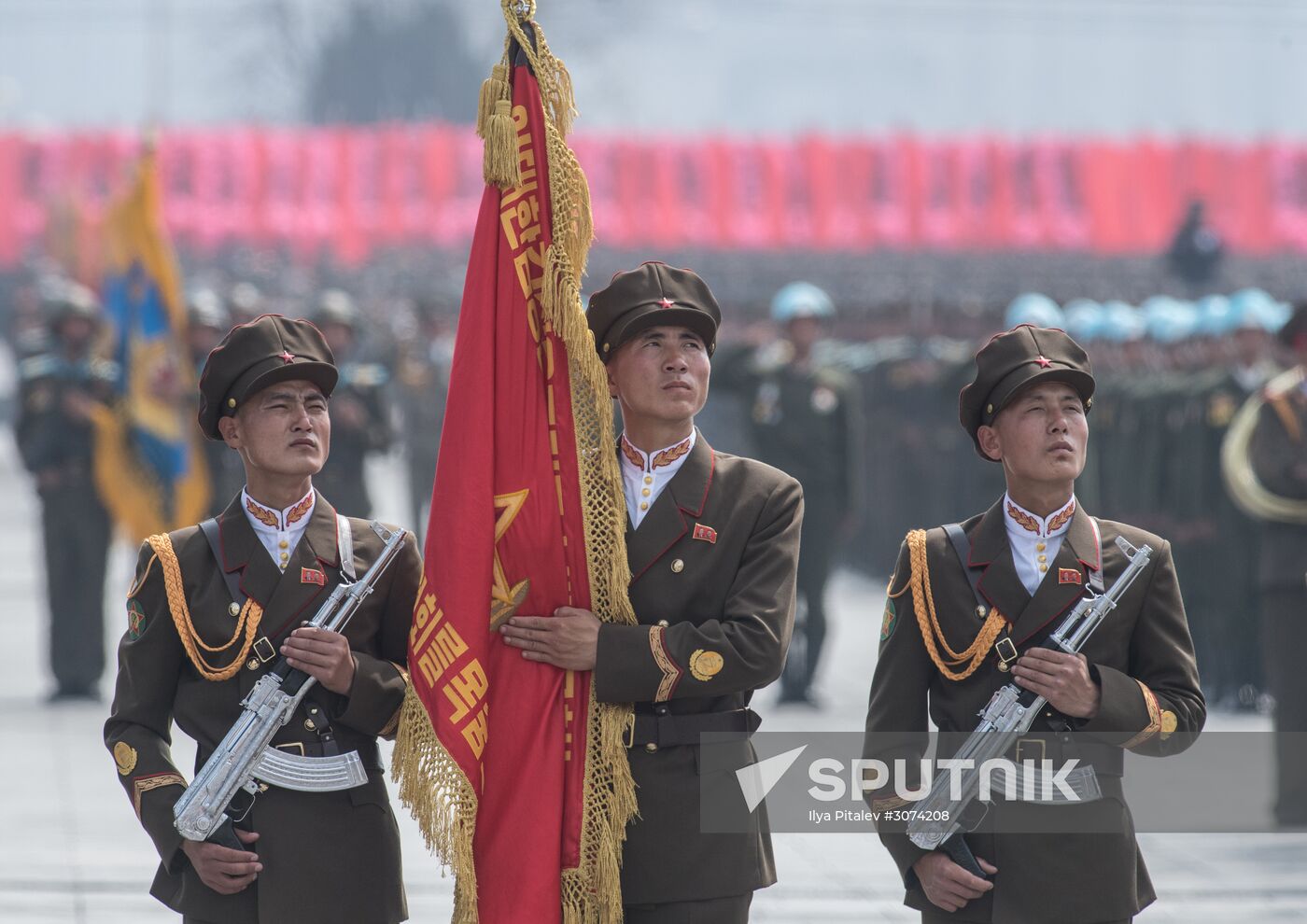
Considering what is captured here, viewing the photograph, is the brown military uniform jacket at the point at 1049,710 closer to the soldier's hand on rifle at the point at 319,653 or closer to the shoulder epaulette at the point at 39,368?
the soldier's hand on rifle at the point at 319,653

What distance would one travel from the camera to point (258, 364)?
3.88m

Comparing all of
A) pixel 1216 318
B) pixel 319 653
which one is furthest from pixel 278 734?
pixel 1216 318

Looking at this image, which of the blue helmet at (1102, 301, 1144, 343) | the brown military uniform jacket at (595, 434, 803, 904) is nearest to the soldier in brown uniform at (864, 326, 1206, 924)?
the brown military uniform jacket at (595, 434, 803, 904)

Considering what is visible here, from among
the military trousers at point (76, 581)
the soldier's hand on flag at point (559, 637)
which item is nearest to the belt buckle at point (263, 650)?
the soldier's hand on flag at point (559, 637)

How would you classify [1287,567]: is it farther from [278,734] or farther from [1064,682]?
[278,734]

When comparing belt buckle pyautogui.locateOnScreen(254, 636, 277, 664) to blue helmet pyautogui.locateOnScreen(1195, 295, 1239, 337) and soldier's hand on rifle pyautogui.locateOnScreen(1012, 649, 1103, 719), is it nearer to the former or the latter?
soldier's hand on rifle pyautogui.locateOnScreen(1012, 649, 1103, 719)

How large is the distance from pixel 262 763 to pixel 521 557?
2.08 feet

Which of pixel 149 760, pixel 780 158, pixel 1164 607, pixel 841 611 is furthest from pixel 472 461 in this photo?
pixel 780 158

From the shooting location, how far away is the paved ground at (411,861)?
21.3ft

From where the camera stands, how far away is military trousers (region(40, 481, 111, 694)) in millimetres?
10906

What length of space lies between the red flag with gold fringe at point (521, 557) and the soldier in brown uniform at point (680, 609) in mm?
62

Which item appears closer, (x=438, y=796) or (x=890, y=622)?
(x=438, y=796)

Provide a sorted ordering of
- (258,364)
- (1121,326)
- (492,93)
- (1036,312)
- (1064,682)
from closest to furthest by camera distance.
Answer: (1064,682) → (258,364) → (492,93) → (1121,326) → (1036,312)

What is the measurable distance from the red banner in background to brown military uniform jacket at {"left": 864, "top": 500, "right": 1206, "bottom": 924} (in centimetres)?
1798
